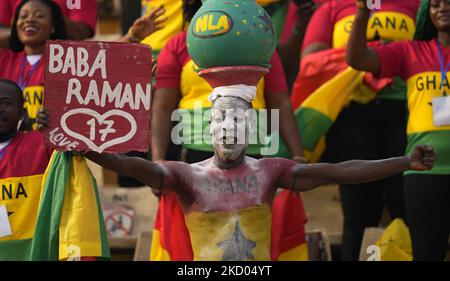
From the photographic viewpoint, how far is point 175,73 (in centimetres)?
762

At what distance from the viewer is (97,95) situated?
6.16 meters

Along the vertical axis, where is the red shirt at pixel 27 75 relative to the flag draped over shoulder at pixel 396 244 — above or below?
above

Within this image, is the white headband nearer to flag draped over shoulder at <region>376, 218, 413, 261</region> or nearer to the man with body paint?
the man with body paint

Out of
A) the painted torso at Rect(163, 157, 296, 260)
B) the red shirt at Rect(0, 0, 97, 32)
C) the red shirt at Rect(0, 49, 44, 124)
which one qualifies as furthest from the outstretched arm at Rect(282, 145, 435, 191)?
the red shirt at Rect(0, 0, 97, 32)

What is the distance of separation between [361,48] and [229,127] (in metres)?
1.62

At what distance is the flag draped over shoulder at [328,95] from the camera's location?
798 cm

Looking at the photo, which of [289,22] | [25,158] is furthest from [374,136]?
[25,158]

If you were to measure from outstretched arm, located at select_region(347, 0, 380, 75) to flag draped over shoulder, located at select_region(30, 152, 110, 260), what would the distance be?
1881 mm

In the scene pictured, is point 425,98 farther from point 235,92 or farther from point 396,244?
point 235,92

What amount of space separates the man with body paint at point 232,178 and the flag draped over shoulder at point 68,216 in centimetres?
26

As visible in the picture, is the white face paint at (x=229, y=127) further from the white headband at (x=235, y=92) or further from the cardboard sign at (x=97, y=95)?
the cardboard sign at (x=97, y=95)

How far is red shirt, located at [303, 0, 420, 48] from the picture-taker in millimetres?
8047

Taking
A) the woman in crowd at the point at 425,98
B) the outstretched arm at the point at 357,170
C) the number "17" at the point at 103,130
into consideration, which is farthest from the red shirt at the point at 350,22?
the number "17" at the point at 103,130
